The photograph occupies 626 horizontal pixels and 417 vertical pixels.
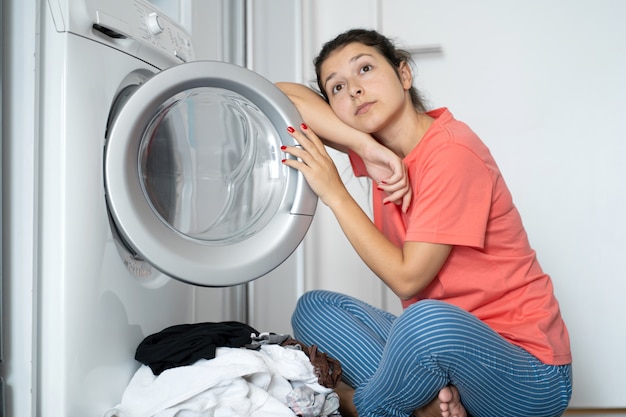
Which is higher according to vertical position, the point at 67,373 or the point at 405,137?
the point at 405,137

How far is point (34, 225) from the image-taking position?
105cm

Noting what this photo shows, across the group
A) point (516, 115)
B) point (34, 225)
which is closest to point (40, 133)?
point (34, 225)

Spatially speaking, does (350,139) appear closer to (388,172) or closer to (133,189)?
(388,172)

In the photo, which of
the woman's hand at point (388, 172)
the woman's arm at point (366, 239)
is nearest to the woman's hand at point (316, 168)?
the woman's arm at point (366, 239)

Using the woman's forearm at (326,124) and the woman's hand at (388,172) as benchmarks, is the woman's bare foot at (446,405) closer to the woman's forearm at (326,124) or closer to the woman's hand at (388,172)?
the woman's hand at (388,172)

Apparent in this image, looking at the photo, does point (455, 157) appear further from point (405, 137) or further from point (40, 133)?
point (40, 133)

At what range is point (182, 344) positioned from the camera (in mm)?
1189

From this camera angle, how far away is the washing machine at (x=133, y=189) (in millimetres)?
1062

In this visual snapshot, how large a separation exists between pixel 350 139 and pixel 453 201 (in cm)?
29

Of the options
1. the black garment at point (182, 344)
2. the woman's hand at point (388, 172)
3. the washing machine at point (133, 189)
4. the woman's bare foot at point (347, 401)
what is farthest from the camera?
the woman's bare foot at point (347, 401)

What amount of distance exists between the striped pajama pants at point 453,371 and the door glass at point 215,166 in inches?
14.5

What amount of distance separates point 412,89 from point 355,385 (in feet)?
2.31

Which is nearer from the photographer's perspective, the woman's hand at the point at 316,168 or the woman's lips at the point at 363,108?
the woman's hand at the point at 316,168

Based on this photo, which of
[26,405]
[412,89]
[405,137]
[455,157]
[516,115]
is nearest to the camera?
[26,405]
